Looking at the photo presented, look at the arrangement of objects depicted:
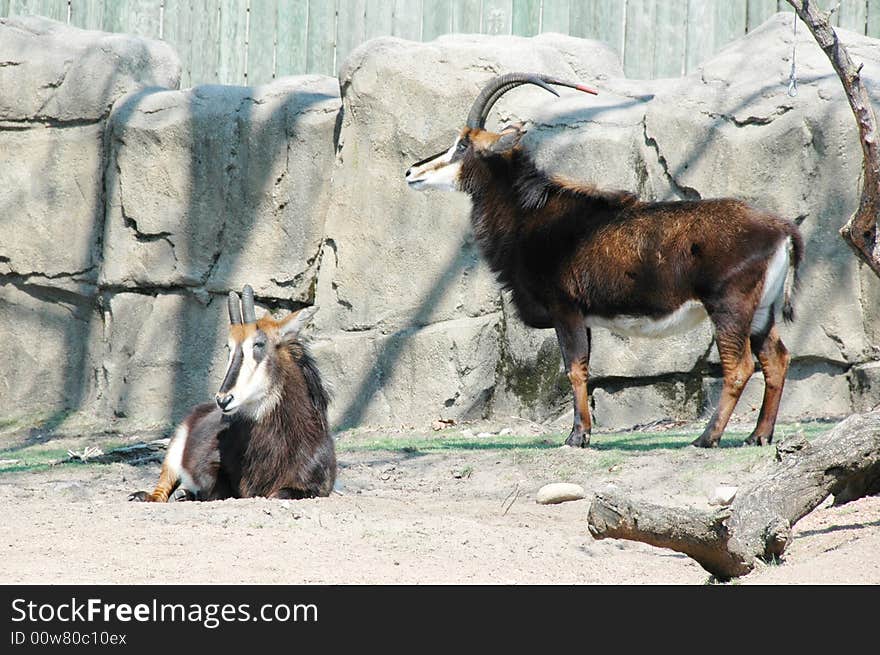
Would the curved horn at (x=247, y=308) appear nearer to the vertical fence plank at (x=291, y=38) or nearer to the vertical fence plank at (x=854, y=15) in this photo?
the vertical fence plank at (x=291, y=38)

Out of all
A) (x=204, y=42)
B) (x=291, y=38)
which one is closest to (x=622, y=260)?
(x=291, y=38)

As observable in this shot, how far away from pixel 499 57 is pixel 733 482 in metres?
5.36

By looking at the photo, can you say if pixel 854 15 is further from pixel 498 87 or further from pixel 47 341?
pixel 47 341

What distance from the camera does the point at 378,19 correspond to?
1254 centimetres

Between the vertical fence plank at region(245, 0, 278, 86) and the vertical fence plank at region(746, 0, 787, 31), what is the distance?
15.1 ft

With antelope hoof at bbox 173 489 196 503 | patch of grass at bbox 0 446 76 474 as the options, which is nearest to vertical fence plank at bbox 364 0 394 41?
patch of grass at bbox 0 446 76 474

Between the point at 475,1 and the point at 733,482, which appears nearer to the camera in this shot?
the point at 733,482

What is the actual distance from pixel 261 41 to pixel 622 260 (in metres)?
5.48

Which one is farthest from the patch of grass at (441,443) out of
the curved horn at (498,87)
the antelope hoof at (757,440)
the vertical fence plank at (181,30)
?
the vertical fence plank at (181,30)

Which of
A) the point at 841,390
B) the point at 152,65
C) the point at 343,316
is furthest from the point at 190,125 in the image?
the point at 841,390

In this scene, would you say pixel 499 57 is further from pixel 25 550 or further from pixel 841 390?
pixel 25 550

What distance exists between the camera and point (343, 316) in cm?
1170

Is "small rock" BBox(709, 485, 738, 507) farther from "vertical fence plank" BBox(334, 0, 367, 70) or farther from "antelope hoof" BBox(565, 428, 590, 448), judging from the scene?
"vertical fence plank" BBox(334, 0, 367, 70)

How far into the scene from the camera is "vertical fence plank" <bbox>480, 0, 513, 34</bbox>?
40.9 ft
